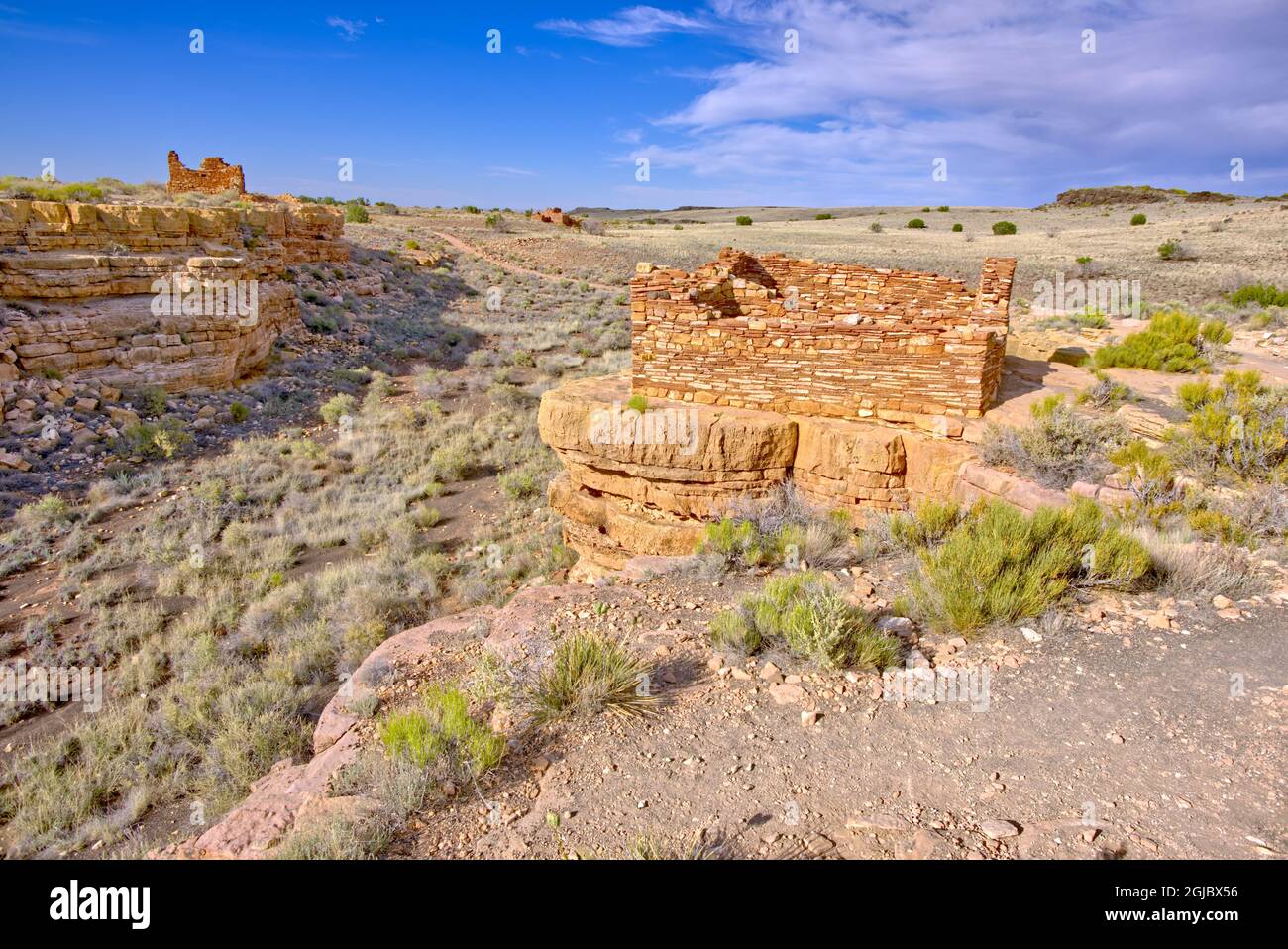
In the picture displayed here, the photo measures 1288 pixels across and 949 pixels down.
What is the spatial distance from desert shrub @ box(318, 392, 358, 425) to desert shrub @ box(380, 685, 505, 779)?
36.7 ft

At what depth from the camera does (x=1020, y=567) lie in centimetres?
444

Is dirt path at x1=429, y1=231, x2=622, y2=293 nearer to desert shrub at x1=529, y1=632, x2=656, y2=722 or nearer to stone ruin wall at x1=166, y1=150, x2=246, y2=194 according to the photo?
stone ruin wall at x1=166, y1=150, x2=246, y2=194

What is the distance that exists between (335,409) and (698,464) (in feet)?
32.1

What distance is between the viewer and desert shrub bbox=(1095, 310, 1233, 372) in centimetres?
854

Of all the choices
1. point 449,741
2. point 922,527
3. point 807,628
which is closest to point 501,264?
point 922,527

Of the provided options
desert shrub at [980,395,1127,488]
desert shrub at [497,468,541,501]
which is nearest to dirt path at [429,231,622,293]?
desert shrub at [497,468,541,501]

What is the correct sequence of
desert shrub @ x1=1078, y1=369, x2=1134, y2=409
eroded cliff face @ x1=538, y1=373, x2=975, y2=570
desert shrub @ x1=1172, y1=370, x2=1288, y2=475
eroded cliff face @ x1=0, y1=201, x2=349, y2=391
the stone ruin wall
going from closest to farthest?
desert shrub @ x1=1172, y1=370, x2=1288, y2=475 < eroded cliff face @ x1=538, y1=373, x2=975, y2=570 < desert shrub @ x1=1078, y1=369, x2=1134, y2=409 < eroded cliff face @ x1=0, y1=201, x2=349, y2=391 < the stone ruin wall

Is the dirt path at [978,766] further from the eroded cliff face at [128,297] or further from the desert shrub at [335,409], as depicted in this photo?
the eroded cliff face at [128,297]

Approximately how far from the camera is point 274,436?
12602 mm

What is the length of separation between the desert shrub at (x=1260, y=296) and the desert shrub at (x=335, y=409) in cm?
2040

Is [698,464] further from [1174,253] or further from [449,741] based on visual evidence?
[1174,253]

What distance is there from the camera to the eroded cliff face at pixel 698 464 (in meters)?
6.36

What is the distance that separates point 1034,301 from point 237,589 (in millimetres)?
19809
